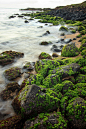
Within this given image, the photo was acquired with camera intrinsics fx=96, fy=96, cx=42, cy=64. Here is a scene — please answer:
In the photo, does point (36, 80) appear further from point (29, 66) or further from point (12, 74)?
point (29, 66)

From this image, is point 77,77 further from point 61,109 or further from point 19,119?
point 19,119

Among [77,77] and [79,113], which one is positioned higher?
[77,77]

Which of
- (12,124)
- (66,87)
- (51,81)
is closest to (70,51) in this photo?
(51,81)

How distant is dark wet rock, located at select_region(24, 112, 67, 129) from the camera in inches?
113

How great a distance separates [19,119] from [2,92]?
186 centimetres

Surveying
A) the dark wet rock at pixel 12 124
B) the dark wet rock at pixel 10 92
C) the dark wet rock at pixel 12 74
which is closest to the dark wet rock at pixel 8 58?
A: the dark wet rock at pixel 12 74

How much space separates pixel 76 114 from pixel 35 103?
1.38 m

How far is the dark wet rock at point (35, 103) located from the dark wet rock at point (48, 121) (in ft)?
0.78

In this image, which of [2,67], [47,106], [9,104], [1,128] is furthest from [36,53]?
[1,128]

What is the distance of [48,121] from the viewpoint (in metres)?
2.95

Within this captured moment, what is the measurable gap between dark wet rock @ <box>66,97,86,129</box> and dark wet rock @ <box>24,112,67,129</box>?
0.80 ft

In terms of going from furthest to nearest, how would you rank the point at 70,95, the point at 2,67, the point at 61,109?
the point at 2,67, the point at 70,95, the point at 61,109

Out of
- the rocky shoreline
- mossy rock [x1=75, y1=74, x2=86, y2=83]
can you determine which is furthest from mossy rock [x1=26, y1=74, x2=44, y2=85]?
mossy rock [x1=75, y1=74, x2=86, y2=83]

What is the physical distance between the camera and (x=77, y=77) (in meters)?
4.79
